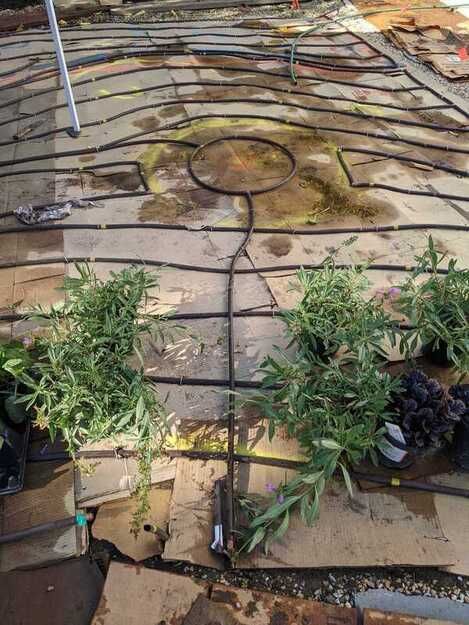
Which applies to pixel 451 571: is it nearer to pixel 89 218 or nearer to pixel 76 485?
pixel 76 485

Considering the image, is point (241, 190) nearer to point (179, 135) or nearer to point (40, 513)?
point (179, 135)

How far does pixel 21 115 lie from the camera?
588 centimetres

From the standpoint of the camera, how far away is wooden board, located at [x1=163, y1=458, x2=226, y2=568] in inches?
95.6

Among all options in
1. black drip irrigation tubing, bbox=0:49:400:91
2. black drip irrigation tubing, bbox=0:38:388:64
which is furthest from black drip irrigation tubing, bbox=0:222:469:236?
black drip irrigation tubing, bbox=0:38:388:64

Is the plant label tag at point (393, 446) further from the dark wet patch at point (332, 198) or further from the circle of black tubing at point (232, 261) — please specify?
the dark wet patch at point (332, 198)

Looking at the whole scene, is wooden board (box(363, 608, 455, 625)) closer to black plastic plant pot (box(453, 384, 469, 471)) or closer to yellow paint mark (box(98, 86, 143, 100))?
black plastic plant pot (box(453, 384, 469, 471))

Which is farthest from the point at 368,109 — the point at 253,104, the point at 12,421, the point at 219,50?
Result: the point at 12,421

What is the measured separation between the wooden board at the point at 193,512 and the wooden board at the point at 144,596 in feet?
0.44

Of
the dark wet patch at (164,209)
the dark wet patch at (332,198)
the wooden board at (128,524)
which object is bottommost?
the wooden board at (128,524)

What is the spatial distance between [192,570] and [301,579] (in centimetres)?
57

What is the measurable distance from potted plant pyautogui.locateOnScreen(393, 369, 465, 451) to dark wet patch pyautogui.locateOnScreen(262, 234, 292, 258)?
6.25 feet

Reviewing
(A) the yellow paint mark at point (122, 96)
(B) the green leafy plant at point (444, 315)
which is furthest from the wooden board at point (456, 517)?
(A) the yellow paint mark at point (122, 96)

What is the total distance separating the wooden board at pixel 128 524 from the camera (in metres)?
2.46

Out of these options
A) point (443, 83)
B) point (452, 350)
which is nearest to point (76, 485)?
point (452, 350)
